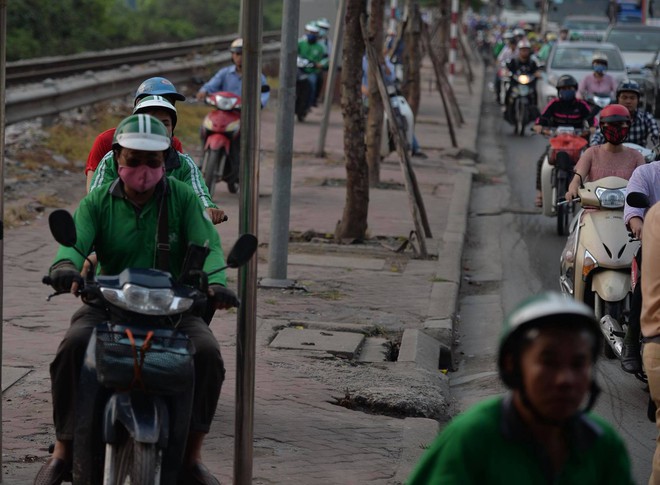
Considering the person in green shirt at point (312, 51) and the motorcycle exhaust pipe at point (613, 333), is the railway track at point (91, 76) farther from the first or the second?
the motorcycle exhaust pipe at point (613, 333)

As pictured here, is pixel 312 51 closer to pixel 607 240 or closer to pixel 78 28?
pixel 607 240

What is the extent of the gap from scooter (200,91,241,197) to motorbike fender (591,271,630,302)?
20.9 ft

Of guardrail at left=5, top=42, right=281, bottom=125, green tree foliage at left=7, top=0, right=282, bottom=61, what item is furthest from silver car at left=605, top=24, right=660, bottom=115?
green tree foliage at left=7, top=0, right=282, bottom=61

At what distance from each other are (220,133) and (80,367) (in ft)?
30.9

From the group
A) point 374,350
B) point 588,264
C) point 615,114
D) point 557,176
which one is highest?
point 615,114

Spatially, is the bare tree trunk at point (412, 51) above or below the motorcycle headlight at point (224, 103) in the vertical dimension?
above

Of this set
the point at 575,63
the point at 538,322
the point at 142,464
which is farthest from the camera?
the point at 575,63

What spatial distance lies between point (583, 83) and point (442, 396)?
1265 centimetres

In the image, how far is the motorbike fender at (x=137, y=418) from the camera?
443cm

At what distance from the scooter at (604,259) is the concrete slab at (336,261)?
2581 mm

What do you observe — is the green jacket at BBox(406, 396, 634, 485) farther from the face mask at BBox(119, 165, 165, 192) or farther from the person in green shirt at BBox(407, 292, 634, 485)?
the face mask at BBox(119, 165, 165, 192)

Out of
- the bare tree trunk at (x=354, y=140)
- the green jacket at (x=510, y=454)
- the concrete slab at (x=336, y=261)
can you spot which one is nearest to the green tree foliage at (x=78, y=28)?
the bare tree trunk at (x=354, y=140)

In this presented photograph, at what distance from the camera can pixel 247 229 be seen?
538 centimetres

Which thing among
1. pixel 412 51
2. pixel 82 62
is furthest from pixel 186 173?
pixel 82 62
